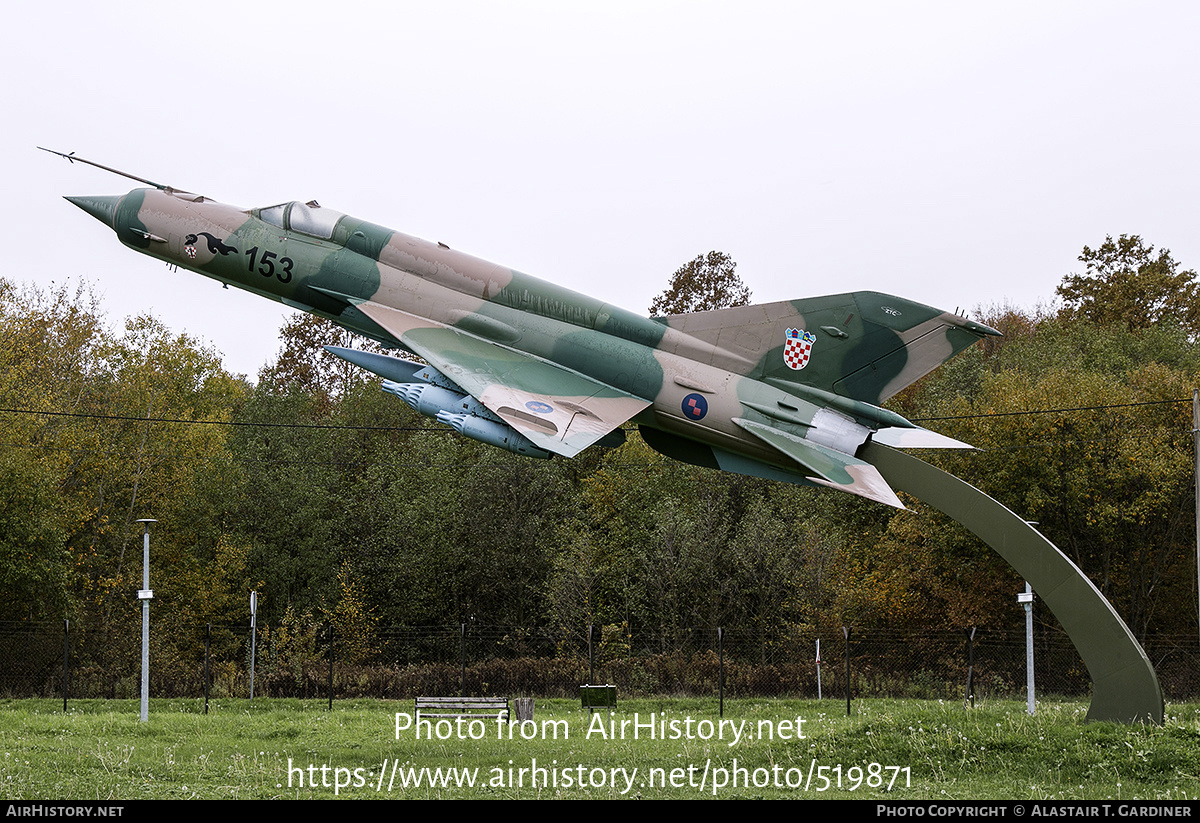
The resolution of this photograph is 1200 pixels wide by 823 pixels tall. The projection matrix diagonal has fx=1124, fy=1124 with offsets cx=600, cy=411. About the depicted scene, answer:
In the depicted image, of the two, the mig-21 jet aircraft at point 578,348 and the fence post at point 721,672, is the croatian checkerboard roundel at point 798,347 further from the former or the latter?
the fence post at point 721,672

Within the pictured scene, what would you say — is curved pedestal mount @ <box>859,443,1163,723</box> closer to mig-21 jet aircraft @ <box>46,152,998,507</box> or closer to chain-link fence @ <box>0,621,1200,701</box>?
mig-21 jet aircraft @ <box>46,152,998,507</box>

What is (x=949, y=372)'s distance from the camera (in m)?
43.5

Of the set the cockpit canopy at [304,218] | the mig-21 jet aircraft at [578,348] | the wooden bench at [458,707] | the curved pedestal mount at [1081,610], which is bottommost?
the wooden bench at [458,707]

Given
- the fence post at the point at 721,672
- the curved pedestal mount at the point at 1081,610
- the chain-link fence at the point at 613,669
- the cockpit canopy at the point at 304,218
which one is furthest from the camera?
the chain-link fence at the point at 613,669

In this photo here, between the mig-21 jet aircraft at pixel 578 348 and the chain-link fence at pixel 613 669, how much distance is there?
11.8 metres

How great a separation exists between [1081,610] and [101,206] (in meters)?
15.0

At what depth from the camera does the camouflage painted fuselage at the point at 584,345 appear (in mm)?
14953

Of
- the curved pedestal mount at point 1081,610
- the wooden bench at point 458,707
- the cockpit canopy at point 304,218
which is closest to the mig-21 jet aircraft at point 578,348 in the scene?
the cockpit canopy at point 304,218

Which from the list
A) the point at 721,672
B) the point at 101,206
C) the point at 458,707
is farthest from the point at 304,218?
the point at 721,672

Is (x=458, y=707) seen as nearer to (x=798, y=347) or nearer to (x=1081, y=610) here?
(x=798, y=347)

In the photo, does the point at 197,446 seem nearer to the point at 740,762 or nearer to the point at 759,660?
the point at 759,660

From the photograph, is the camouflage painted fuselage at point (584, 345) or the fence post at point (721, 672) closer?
the camouflage painted fuselage at point (584, 345)

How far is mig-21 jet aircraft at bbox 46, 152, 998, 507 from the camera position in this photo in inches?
588

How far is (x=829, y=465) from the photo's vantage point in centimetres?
1450
